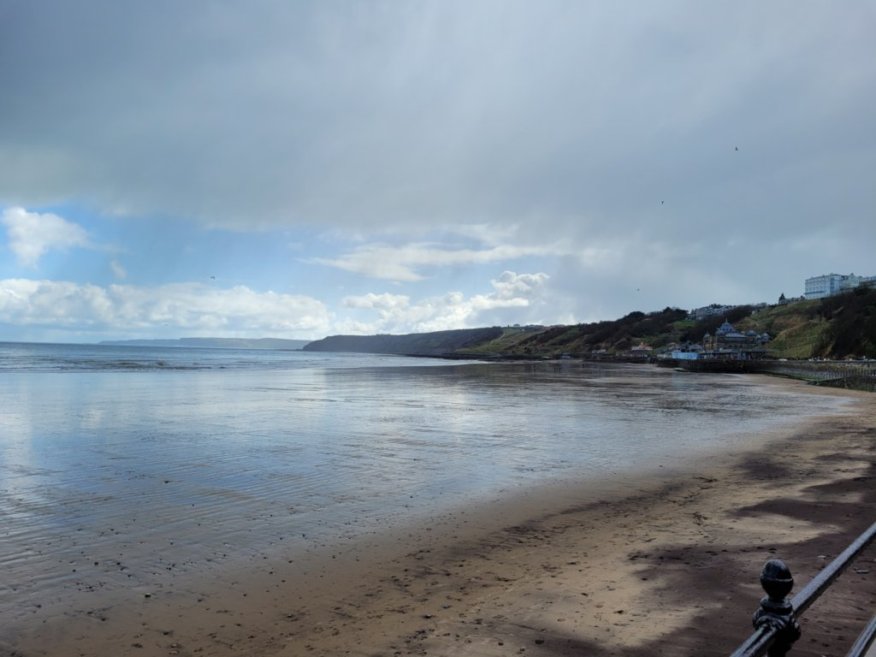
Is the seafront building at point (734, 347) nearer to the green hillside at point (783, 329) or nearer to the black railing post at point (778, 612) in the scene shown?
the green hillside at point (783, 329)

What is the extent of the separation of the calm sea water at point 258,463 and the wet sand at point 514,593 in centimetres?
94

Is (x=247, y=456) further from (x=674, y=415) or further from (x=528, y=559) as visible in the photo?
(x=674, y=415)

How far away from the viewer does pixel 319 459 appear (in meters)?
16.0

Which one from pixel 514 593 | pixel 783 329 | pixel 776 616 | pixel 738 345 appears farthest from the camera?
pixel 783 329

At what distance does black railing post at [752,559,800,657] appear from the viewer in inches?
100

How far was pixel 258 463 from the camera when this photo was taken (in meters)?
15.4

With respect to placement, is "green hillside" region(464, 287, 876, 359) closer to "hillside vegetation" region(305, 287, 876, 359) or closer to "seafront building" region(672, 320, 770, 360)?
"hillside vegetation" region(305, 287, 876, 359)

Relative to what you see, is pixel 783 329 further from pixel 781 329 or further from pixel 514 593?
pixel 514 593

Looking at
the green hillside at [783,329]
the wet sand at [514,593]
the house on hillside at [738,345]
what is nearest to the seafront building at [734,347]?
the house on hillside at [738,345]

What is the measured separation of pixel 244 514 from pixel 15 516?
3.85 metres

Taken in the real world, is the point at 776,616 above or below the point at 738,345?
below

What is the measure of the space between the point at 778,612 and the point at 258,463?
47.2 feet

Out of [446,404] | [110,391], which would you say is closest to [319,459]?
[446,404]

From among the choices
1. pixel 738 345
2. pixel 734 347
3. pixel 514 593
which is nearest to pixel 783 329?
pixel 738 345
